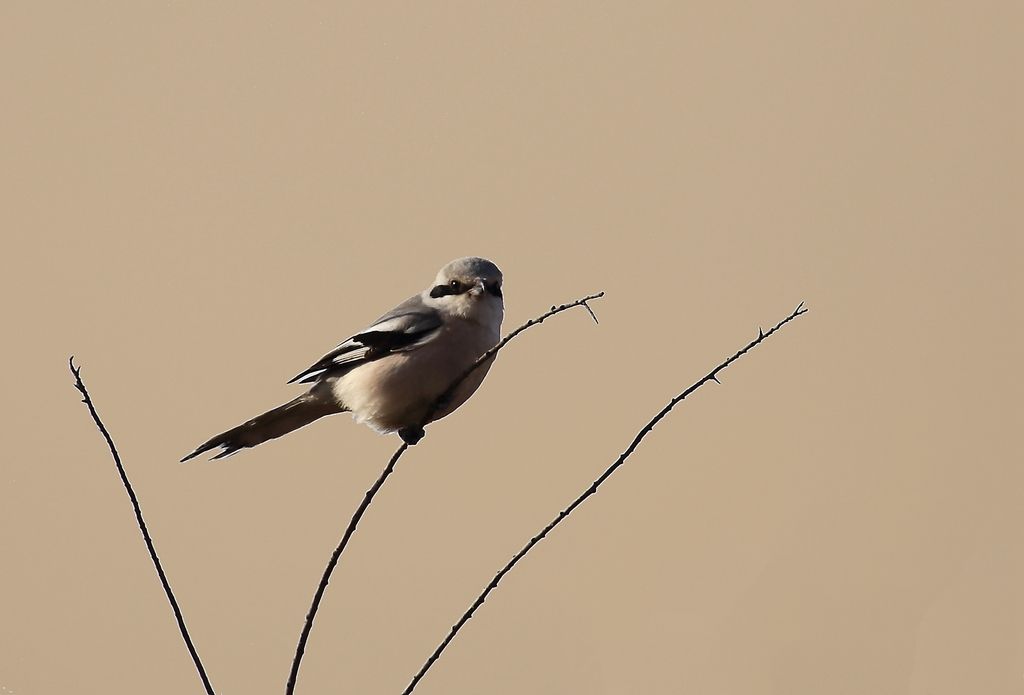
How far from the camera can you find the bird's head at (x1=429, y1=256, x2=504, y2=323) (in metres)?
4.98

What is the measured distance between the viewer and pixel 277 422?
5141 millimetres

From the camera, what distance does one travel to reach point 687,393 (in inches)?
121

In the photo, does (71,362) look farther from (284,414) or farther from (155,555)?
Result: (284,414)

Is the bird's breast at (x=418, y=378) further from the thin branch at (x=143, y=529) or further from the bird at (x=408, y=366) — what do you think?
the thin branch at (x=143, y=529)

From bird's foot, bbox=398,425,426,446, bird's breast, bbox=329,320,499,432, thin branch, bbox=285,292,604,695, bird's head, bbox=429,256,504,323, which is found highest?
bird's head, bbox=429,256,504,323

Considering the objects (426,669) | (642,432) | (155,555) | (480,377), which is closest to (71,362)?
(155,555)

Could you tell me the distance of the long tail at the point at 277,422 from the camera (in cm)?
496

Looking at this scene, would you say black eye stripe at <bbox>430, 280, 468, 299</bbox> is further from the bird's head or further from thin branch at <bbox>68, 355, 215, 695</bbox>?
thin branch at <bbox>68, 355, 215, 695</bbox>

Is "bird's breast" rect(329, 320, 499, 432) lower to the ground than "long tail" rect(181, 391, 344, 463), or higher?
lower

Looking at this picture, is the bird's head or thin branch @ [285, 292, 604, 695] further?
the bird's head

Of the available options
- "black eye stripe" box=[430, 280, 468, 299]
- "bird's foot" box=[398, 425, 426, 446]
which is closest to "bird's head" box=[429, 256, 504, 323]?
"black eye stripe" box=[430, 280, 468, 299]

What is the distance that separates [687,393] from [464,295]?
6.82 ft

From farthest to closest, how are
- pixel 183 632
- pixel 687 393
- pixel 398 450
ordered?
pixel 398 450, pixel 687 393, pixel 183 632

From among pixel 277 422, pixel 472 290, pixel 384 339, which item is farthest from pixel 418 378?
pixel 277 422
